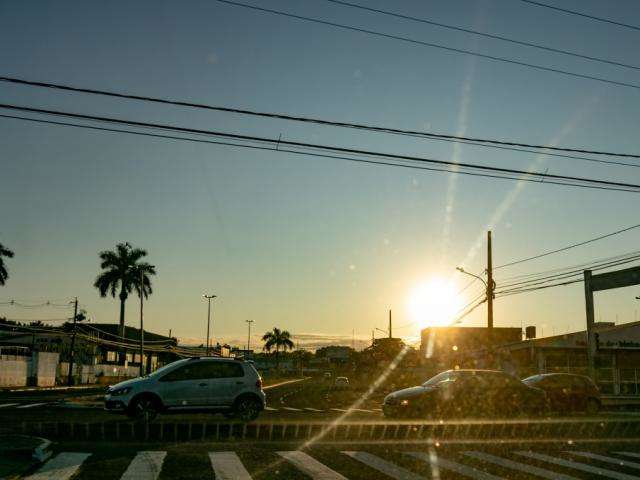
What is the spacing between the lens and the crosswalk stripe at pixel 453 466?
8773mm

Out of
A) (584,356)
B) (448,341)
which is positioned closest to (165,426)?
(584,356)

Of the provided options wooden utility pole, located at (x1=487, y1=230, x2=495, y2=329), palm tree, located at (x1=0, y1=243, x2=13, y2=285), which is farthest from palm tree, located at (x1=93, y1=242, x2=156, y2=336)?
wooden utility pole, located at (x1=487, y1=230, x2=495, y2=329)

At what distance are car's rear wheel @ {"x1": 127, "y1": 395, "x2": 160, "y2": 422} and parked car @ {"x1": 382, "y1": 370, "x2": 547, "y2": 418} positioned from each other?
688 cm

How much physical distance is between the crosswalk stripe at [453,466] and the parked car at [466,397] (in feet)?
29.3

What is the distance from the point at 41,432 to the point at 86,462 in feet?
16.9

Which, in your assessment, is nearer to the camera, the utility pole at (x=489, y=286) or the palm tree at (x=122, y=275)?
the utility pole at (x=489, y=286)

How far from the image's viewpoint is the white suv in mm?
17859

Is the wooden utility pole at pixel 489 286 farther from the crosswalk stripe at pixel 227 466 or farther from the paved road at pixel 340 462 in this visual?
the crosswalk stripe at pixel 227 466

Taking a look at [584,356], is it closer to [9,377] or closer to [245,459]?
[9,377]

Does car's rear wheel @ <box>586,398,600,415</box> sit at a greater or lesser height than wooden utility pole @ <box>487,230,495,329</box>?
lesser

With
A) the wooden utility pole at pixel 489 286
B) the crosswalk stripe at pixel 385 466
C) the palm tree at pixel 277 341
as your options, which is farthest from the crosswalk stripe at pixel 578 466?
the palm tree at pixel 277 341

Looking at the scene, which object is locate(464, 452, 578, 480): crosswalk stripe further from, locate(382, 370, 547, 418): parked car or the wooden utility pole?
the wooden utility pole

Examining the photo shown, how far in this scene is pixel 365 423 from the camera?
18.3 metres

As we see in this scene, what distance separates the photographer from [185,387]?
1831 centimetres
